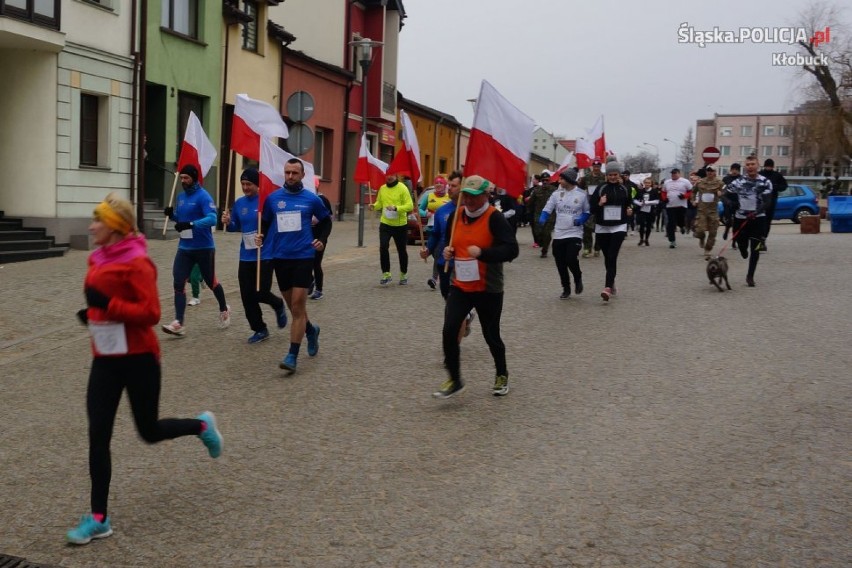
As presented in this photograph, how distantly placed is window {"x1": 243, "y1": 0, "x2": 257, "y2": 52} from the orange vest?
2008 centimetres

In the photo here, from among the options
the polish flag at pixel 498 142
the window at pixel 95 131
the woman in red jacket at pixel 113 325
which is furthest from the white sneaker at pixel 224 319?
the window at pixel 95 131

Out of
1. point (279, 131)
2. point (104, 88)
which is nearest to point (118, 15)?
point (104, 88)

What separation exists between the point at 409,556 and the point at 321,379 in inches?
154

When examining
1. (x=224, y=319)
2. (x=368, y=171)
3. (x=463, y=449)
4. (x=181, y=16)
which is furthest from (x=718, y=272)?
(x=181, y=16)

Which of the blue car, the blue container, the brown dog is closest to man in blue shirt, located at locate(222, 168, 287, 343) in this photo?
the brown dog

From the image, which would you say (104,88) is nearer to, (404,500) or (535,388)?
(535,388)

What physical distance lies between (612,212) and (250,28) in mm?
16575

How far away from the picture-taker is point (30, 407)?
24.1 feet

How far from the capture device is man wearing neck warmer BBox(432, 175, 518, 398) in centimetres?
730

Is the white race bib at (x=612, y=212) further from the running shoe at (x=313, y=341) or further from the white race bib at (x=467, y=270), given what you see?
the white race bib at (x=467, y=270)

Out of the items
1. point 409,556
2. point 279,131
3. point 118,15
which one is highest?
point 118,15

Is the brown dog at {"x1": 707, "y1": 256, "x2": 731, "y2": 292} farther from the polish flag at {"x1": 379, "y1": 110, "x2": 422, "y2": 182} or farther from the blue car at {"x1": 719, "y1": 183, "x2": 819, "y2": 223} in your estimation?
the blue car at {"x1": 719, "y1": 183, "x2": 819, "y2": 223}

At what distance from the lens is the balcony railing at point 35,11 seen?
16203 millimetres

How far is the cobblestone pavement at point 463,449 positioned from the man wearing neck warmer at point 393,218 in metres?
3.42
